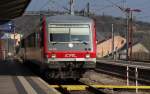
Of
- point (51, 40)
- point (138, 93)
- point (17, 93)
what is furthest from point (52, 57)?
point (17, 93)

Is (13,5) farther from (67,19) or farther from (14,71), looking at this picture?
(67,19)

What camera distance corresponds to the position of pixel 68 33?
78.9 ft

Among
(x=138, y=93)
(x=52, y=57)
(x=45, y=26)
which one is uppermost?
(x=45, y=26)

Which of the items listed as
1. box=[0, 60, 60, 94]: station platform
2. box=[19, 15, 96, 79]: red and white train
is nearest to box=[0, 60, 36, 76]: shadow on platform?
box=[0, 60, 60, 94]: station platform

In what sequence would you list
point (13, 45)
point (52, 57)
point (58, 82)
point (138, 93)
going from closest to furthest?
1. point (138, 93)
2. point (52, 57)
3. point (58, 82)
4. point (13, 45)

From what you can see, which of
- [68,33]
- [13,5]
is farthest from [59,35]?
[13,5]

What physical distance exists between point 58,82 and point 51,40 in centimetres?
301

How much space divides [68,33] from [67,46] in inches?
29.1

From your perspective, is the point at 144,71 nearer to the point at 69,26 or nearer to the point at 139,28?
the point at 69,26

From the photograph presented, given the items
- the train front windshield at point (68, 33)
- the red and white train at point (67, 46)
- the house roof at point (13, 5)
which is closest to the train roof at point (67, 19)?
the red and white train at point (67, 46)

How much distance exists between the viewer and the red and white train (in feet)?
76.8

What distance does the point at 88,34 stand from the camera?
2392 cm

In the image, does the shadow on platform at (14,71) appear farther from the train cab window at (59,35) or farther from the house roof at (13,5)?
the train cab window at (59,35)

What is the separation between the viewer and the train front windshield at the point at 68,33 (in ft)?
78.2
